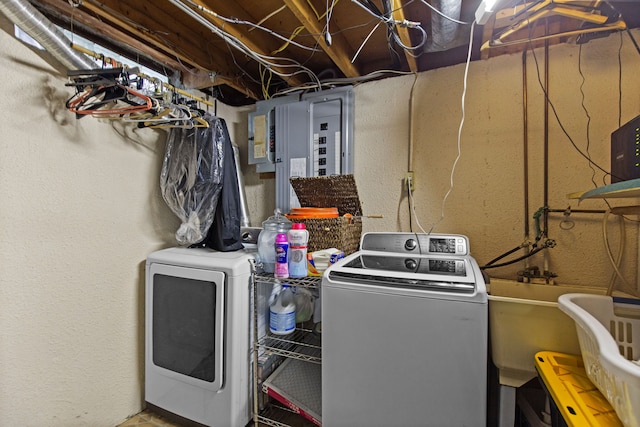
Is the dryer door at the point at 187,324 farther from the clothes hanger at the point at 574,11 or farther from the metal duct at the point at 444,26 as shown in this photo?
the clothes hanger at the point at 574,11

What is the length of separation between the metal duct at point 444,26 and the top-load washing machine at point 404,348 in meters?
1.19

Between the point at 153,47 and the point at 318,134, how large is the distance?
1.22 metres

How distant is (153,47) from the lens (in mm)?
1730

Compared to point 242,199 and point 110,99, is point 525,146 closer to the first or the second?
point 242,199

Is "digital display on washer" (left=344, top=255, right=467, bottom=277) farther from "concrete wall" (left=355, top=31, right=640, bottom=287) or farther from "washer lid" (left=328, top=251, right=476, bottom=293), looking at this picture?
"concrete wall" (left=355, top=31, right=640, bottom=287)

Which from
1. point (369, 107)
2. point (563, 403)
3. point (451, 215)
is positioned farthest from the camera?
point (369, 107)

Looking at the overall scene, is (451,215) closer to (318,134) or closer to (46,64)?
(318,134)

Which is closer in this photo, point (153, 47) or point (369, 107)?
point (153, 47)

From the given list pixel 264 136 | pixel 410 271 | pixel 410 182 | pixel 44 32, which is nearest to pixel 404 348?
pixel 410 271

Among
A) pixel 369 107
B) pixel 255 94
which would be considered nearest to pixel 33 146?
pixel 255 94

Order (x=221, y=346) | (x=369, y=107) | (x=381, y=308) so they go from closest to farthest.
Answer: (x=381, y=308) → (x=221, y=346) → (x=369, y=107)

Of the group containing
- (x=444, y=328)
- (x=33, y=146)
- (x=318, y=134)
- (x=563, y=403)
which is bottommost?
(x=563, y=403)

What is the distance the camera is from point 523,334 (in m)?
0.91

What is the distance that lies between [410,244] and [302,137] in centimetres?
112
